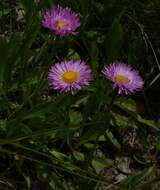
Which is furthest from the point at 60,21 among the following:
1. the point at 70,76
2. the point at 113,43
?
the point at 113,43

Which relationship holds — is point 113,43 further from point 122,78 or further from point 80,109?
point 122,78

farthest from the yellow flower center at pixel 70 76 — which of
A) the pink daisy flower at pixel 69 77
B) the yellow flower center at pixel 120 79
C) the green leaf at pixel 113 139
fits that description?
the green leaf at pixel 113 139

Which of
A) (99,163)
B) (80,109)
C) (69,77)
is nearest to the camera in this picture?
(69,77)

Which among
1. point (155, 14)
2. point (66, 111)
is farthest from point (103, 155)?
point (155, 14)

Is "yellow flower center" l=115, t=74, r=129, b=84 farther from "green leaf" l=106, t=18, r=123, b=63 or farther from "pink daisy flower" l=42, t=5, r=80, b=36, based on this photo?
"green leaf" l=106, t=18, r=123, b=63

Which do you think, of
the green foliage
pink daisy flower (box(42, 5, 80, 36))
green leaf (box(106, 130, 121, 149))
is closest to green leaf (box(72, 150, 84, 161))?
the green foliage

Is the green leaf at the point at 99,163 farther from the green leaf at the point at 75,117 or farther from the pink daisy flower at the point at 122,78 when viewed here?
the pink daisy flower at the point at 122,78

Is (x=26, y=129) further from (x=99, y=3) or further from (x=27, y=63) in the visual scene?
(x=99, y=3)
